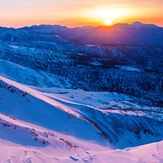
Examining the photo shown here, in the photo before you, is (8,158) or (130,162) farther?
(130,162)

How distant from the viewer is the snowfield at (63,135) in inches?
206

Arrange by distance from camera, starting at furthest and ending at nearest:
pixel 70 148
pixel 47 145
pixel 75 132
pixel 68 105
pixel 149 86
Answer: pixel 149 86
pixel 68 105
pixel 75 132
pixel 70 148
pixel 47 145

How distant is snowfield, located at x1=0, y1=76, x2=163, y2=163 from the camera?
522 centimetres

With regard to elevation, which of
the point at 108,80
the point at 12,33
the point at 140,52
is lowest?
the point at 108,80

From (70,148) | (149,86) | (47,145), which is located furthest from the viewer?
(149,86)

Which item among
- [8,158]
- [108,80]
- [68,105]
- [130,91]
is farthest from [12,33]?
[8,158]

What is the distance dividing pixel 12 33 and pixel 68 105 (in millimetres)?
121342

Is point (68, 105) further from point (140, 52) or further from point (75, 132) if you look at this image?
point (140, 52)

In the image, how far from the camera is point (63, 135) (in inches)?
317

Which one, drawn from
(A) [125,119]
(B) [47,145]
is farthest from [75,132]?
(A) [125,119]

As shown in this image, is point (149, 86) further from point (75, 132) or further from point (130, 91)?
point (75, 132)

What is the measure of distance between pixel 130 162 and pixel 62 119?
5.58m

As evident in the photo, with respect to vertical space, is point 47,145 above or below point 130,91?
above

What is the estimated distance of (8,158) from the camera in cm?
420
